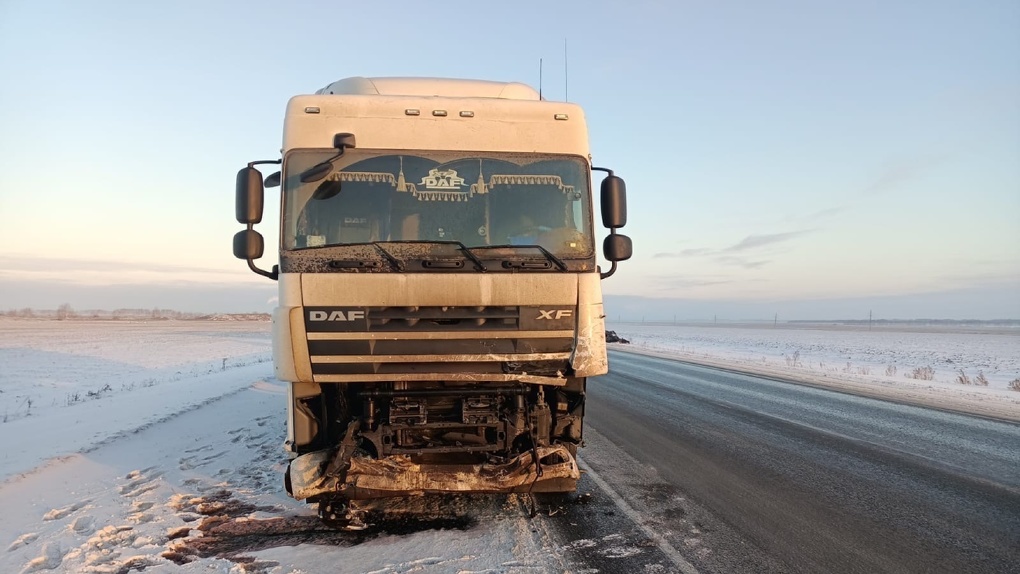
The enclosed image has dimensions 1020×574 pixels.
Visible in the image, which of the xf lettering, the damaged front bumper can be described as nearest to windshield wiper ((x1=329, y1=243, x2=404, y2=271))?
the xf lettering

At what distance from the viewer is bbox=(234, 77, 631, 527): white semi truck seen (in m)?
4.14

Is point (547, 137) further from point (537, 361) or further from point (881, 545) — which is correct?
point (881, 545)

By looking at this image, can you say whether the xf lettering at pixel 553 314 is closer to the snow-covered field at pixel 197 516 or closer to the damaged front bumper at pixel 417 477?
the damaged front bumper at pixel 417 477

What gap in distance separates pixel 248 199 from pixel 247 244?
36 cm

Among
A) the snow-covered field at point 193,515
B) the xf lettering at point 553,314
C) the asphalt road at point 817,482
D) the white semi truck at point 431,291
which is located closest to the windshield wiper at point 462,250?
the white semi truck at point 431,291

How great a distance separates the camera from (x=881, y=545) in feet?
13.6

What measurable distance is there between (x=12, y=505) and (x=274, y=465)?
2.23 m

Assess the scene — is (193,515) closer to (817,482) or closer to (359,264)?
(359,264)

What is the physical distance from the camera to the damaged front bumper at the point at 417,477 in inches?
→ 170

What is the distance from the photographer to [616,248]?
4.89 m

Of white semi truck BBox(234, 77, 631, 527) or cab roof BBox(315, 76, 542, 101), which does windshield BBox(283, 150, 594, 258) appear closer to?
white semi truck BBox(234, 77, 631, 527)

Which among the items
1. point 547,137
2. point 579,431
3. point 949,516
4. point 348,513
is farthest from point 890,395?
point 348,513

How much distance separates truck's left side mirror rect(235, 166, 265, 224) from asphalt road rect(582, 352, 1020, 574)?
4.10 m

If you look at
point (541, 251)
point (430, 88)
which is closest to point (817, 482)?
point (541, 251)
